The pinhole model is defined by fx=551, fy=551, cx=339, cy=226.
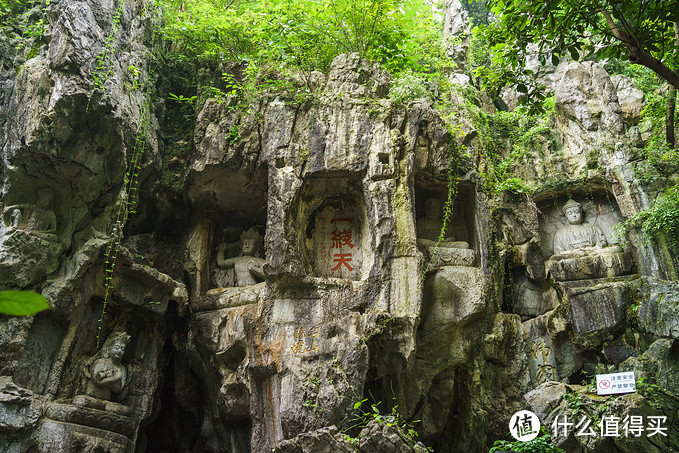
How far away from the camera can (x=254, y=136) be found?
397 inches

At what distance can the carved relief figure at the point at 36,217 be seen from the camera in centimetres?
805

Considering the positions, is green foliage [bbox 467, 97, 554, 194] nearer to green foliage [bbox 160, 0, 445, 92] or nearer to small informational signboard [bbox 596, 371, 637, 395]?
green foliage [bbox 160, 0, 445, 92]

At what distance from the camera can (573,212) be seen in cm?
1179

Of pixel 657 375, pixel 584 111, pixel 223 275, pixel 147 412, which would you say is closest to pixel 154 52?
A: pixel 223 275

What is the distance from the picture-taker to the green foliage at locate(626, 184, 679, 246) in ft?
32.7

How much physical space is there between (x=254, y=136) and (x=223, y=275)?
275cm

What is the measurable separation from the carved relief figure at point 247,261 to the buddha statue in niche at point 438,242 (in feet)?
10.1

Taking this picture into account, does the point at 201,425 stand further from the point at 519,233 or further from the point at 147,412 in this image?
the point at 519,233

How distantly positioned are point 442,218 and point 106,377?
6630mm

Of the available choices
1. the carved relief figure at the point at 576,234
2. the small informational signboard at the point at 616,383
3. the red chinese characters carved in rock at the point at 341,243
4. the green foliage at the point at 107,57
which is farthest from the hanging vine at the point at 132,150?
the carved relief figure at the point at 576,234

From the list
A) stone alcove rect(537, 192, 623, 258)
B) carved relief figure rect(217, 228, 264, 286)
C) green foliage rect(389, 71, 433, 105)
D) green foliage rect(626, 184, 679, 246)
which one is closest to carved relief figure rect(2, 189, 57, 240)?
carved relief figure rect(217, 228, 264, 286)
